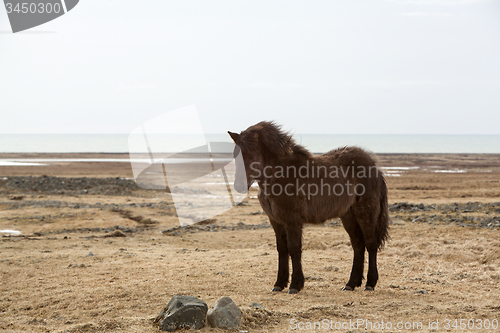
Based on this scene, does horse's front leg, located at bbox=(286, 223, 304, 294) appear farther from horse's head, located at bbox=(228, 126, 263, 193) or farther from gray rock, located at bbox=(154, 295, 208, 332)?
gray rock, located at bbox=(154, 295, 208, 332)

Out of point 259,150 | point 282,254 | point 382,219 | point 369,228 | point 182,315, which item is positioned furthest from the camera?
point 382,219

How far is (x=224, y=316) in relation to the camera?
15.7 ft

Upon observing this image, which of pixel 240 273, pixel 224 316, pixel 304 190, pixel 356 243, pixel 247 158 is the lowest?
pixel 240 273

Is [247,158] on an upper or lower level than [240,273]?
upper

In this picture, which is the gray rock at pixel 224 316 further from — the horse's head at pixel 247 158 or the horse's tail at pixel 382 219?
the horse's tail at pixel 382 219

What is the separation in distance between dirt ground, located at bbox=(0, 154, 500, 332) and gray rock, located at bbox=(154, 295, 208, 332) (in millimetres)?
157

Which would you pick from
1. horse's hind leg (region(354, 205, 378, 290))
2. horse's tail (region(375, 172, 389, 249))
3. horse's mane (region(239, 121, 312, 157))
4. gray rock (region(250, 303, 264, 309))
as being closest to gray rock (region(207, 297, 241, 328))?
gray rock (region(250, 303, 264, 309))

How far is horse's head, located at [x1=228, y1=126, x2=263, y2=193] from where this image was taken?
5921 millimetres

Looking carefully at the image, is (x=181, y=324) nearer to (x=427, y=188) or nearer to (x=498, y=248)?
(x=498, y=248)

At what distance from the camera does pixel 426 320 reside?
5195 millimetres

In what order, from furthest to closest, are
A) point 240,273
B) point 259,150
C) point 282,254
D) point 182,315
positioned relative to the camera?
point 240,273
point 282,254
point 259,150
point 182,315

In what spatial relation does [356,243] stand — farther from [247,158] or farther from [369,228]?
[247,158]

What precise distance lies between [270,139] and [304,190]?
1015mm

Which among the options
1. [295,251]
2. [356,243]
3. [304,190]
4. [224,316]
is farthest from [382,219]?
[224,316]
